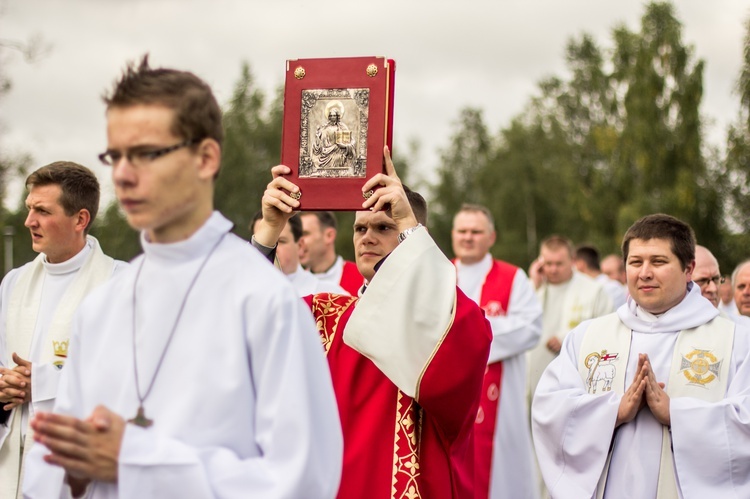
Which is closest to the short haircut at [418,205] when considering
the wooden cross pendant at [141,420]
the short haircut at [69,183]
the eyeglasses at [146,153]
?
the short haircut at [69,183]

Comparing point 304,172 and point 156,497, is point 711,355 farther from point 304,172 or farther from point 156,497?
point 156,497

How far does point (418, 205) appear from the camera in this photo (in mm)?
5148

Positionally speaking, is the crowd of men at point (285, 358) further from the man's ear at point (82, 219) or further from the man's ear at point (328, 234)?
the man's ear at point (328, 234)

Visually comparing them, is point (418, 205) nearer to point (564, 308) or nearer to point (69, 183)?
point (69, 183)

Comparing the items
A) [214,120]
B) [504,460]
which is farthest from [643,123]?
[214,120]

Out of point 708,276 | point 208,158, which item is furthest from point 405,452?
point 708,276

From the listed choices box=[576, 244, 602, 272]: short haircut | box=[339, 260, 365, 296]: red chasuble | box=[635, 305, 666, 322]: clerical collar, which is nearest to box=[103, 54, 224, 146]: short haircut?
box=[635, 305, 666, 322]: clerical collar

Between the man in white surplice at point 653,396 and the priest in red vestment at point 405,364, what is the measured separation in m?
1.11

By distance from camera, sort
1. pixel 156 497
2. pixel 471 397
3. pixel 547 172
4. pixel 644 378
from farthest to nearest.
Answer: pixel 547 172 < pixel 644 378 < pixel 471 397 < pixel 156 497

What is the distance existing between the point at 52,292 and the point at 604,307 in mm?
8245

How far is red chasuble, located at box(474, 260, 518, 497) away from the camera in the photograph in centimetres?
936

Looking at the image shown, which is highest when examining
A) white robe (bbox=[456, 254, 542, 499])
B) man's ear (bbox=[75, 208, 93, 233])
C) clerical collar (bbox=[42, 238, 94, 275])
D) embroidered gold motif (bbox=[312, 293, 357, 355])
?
man's ear (bbox=[75, 208, 93, 233])

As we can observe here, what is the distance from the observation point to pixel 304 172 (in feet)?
14.5

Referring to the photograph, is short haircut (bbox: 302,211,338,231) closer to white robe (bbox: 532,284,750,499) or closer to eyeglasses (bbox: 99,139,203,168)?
white robe (bbox: 532,284,750,499)
